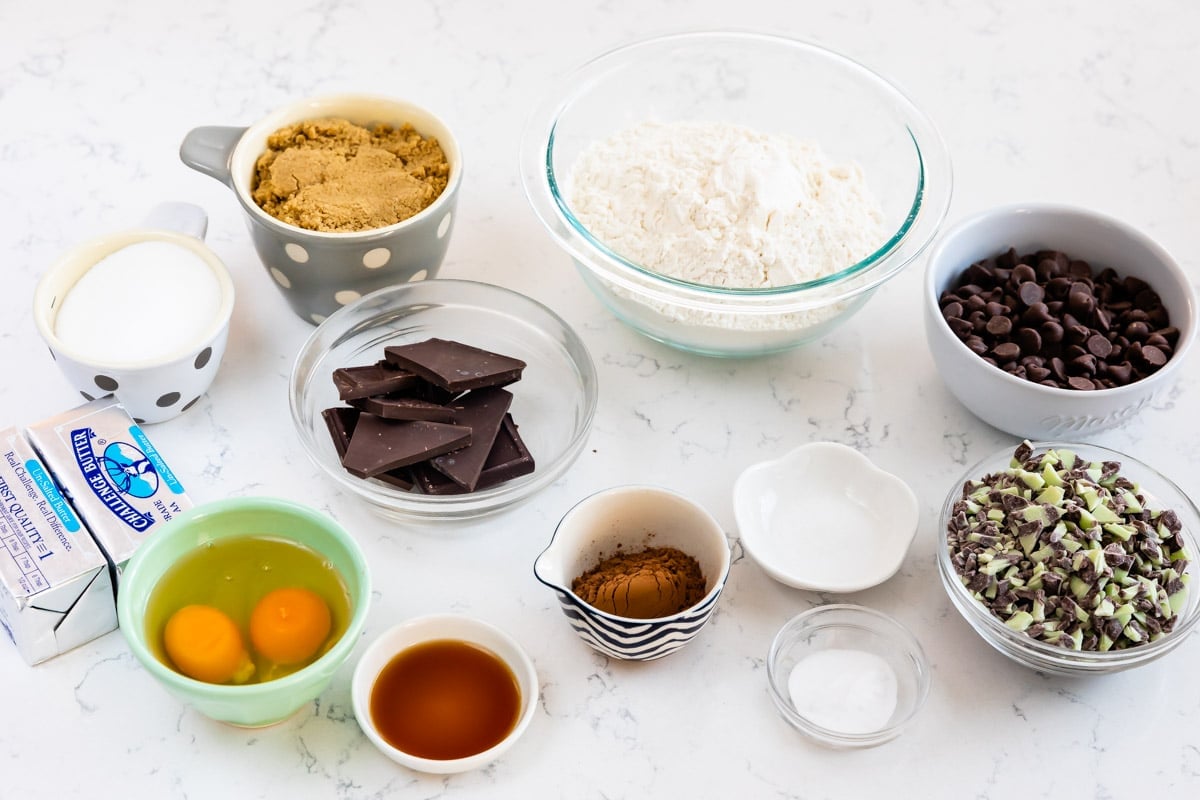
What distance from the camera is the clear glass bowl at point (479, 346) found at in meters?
1.63

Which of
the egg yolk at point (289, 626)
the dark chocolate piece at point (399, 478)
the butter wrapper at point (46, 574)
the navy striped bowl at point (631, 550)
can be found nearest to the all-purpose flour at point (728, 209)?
the navy striped bowl at point (631, 550)

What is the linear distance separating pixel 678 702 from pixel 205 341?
0.81m

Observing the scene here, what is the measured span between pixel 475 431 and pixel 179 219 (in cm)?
62

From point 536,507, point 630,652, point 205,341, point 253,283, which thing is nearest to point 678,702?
point 630,652

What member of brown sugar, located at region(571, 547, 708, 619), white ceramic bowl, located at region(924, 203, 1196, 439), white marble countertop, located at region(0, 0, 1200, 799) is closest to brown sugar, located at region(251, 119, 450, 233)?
white marble countertop, located at region(0, 0, 1200, 799)

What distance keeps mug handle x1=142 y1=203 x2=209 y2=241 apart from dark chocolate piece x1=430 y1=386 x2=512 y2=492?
53 centimetres

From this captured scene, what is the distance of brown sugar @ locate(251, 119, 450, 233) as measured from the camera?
1.74 metres

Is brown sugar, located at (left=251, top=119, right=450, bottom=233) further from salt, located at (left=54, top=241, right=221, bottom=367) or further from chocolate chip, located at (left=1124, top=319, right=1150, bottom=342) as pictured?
chocolate chip, located at (left=1124, top=319, right=1150, bottom=342)

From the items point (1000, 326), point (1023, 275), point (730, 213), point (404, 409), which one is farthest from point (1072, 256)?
point (404, 409)

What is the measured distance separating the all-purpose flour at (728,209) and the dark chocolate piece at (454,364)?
0.25 m

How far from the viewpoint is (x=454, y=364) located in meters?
1.65

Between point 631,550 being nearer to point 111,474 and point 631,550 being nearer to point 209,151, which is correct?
point 111,474

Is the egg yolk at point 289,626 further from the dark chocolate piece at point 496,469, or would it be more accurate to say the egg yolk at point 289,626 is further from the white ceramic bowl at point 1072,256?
the white ceramic bowl at point 1072,256

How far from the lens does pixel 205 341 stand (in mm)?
1654
